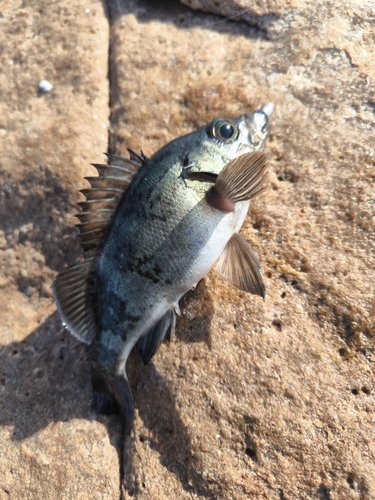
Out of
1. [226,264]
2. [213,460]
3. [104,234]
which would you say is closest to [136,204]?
[104,234]

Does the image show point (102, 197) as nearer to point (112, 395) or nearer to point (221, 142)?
point (221, 142)

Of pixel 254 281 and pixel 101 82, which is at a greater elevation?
pixel 101 82

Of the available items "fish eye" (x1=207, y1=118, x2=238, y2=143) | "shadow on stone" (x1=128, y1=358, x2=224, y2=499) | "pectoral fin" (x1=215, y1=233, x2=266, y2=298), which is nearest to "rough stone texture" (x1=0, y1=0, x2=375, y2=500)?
"shadow on stone" (x1=128, y1=358, x2=224, y2=499)

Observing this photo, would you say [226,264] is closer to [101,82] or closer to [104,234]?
[104,234]

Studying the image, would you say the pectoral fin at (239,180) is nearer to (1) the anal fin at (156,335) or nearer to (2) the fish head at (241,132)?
(2) the fish head at (241,132)

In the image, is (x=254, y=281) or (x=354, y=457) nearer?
(x=354, y=457)

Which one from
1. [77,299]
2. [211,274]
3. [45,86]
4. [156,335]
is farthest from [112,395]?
[45,86]
